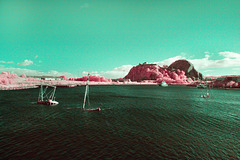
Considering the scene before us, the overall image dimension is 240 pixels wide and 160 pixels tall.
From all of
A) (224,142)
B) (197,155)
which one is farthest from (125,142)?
(224,142)

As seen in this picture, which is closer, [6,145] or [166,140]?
[6,145]

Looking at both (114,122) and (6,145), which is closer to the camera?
(6,145)

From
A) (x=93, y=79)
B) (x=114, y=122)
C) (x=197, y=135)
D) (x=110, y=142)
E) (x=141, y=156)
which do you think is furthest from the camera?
(x=93, y=79)

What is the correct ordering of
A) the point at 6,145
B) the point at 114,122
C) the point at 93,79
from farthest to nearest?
the point at 93,79, the point at 114,122, the point at 6,145

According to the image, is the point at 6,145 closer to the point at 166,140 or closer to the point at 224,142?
the point at 166,140

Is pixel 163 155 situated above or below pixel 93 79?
below

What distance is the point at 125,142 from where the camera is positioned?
14461mm

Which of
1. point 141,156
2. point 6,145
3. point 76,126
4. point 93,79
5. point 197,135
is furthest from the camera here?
point 93,79

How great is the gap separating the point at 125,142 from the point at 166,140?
171 inches

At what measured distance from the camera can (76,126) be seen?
1941cm

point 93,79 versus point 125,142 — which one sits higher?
point 93,79

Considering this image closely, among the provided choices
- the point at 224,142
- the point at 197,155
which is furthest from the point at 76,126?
the point at 224,142

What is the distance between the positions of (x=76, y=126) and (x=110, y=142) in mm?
6968

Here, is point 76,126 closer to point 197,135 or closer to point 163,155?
point 163,155
